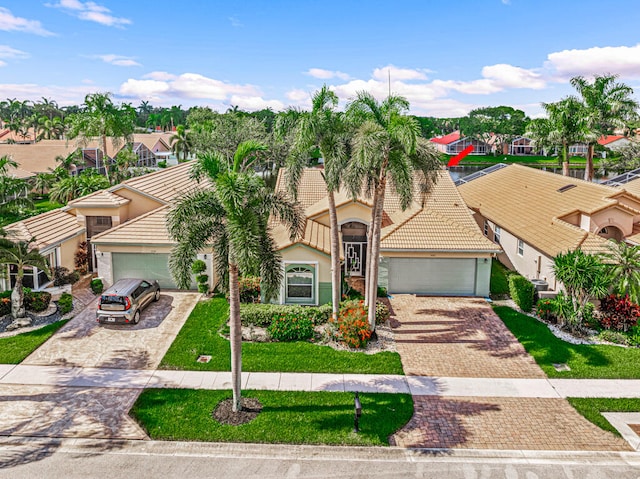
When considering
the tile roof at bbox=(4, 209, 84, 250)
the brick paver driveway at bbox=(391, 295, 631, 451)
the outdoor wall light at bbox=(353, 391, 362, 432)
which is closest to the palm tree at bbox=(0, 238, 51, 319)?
the tile roof at bbox=(4, 209, 84, 250)

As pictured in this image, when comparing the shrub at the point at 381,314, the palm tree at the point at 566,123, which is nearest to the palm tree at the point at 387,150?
the shrub at the point at 381,314

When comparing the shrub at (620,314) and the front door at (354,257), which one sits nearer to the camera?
the shrub at (620,314)

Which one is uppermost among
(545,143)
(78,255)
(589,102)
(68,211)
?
(589,102)

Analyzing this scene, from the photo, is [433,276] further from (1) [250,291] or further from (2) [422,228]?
(1) [250,291]

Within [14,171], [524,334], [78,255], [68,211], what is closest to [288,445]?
[524,334]

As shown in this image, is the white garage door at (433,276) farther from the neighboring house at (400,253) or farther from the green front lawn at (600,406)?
the green front lawn at (600,406)

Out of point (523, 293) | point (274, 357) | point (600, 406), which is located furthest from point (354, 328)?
point (523, 293)

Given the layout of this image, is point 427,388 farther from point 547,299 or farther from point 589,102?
point 589,102
